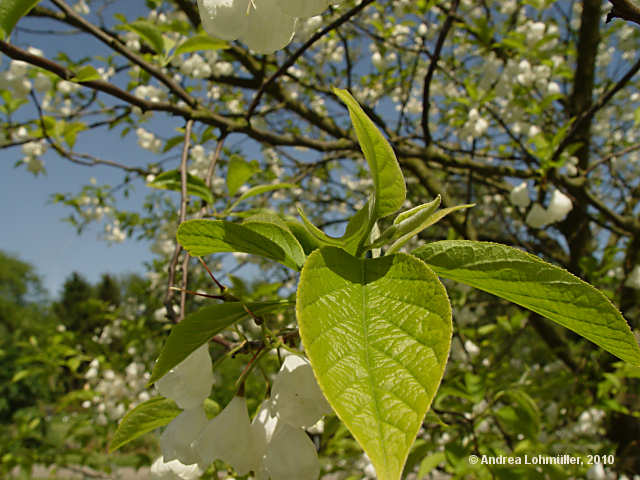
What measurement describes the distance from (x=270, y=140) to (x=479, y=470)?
138cm

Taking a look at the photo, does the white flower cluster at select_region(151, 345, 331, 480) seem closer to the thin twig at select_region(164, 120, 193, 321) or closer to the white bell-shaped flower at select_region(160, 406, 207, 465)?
the white bell-shaped flower at select_region(160, 406, 207, 465)

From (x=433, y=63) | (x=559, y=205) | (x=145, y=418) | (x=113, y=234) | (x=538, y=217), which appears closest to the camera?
(x=145, y=418)

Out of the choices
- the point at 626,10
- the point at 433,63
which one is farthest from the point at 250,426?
the point at 433,63

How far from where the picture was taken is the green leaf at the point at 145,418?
2.12 ft

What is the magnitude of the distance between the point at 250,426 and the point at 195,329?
213mm

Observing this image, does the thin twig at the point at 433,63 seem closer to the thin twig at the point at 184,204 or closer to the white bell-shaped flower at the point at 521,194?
the white bell-shaped flower at the point at 521,194

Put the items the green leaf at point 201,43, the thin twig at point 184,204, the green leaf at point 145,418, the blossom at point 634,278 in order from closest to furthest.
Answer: the green leaf at point 145,418 < the thin twig at point 184,204 < the green leaf at point 201,43 < the blossom at point 634,278

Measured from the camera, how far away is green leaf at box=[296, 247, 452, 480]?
275 millimetres

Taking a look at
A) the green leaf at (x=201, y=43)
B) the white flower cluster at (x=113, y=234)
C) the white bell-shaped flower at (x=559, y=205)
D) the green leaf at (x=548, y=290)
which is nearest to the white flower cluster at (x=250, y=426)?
the green leaf at (x=548, y=290)

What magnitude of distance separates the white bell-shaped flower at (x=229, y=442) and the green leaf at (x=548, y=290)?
0.37m

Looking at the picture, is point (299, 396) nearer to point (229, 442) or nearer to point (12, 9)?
point (229, 442)

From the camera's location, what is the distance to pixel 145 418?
2.14ft

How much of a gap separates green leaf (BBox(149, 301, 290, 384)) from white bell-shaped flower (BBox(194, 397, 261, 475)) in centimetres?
13

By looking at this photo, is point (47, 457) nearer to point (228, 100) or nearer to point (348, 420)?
point (228, 100)
